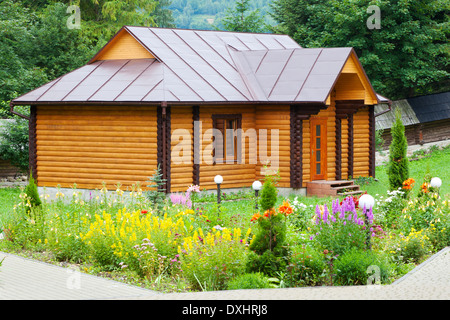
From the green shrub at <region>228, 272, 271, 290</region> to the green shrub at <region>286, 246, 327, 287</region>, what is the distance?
440 millimetres

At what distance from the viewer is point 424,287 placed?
325 inches

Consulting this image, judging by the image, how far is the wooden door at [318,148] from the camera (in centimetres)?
1914

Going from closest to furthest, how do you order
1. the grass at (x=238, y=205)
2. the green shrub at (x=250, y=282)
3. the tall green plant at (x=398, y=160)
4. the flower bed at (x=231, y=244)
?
the green shrub at (x=250, y=282), the flower bed at (x=231, y=244), the grass at (x=238, y=205), the tall green plant at (x=398, y=160)

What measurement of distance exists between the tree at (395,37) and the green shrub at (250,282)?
876 inches

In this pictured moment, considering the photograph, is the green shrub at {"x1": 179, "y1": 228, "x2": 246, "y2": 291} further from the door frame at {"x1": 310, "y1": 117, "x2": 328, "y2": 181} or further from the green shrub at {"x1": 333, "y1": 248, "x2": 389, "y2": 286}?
the door frame at {"x1": 310, "y1": 117, "x2": 328, "y2": 181}

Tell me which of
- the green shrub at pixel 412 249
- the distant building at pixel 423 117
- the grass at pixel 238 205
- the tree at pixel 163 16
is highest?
the tree at pixel 163 16

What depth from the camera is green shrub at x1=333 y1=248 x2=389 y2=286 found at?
28.4 ft

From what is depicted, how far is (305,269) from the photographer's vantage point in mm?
8859

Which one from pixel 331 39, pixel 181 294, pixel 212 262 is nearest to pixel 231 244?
pixel 212 262

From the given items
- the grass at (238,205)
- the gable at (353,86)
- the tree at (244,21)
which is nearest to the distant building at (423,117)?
the grass at (238,205)

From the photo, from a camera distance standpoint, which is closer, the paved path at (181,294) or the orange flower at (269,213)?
the paved path at (181,294)

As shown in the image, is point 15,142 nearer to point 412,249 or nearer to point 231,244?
point 231,244

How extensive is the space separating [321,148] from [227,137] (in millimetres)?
2918

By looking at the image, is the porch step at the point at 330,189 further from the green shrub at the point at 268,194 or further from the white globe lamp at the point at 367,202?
the green shrub at the point at 268,194
